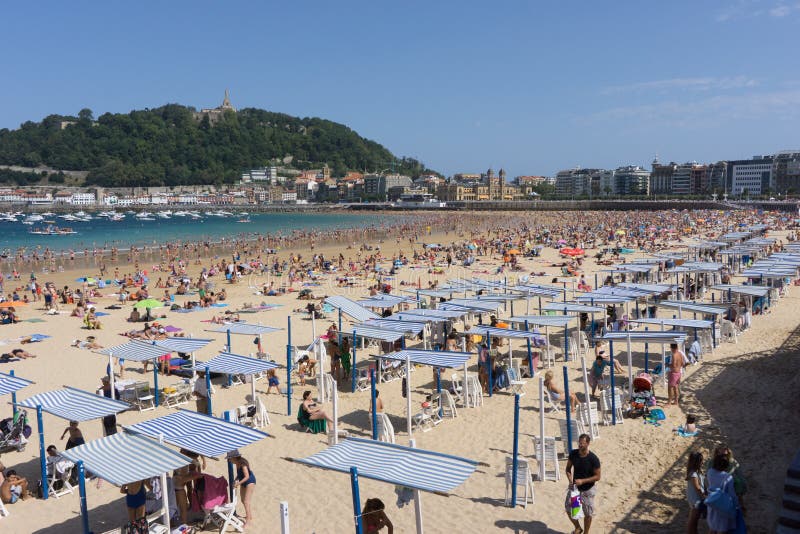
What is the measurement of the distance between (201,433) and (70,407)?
2260mm

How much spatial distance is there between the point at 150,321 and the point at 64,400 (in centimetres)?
1045

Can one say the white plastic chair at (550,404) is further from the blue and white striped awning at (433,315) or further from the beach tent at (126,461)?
the beach tent at (126,461)

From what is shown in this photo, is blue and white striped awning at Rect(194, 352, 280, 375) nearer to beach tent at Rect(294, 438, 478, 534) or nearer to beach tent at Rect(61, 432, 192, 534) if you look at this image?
beach tent at Rect(61, 432, 192, 534)

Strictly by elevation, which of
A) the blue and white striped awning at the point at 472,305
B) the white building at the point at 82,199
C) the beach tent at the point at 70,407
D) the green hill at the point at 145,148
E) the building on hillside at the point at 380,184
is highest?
the green hill at the point at 145,148

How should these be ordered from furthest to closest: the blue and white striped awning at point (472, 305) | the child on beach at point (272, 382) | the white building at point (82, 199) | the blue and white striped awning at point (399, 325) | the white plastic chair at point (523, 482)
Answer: the white building at point (82, 199), the blue and white striped awning at point (472, 305), the blue and white striped awning at point (399, 325), the child on beach at point (272, 382), the white plastic chair at point (523, 482)

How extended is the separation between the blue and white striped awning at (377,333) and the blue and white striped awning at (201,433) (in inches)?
172

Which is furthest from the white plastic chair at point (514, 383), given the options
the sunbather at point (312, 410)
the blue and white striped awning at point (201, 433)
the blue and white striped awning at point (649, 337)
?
the blue and white striped awning at point (201, 433)

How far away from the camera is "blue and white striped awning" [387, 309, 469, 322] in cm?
1222

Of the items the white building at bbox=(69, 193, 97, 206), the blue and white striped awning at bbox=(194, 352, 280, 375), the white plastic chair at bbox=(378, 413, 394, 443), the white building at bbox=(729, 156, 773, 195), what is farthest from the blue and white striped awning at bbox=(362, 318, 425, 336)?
the white building at bbox=(729, 156, 773, 195)

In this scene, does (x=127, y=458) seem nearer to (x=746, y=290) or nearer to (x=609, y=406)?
(x=609, y=406)

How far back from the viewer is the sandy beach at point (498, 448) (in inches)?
243

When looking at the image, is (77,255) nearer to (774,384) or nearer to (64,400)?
(64,400)

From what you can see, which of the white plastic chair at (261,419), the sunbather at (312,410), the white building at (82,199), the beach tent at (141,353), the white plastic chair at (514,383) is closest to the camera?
the sunbather at (312,410)

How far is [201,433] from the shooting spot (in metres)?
6.02
